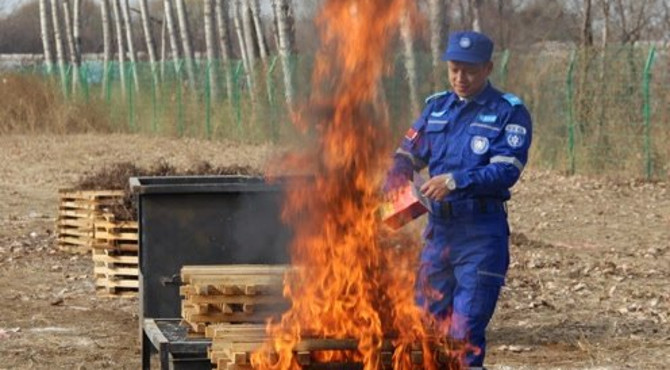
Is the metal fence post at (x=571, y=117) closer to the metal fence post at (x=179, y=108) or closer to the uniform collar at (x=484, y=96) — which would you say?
the metal fence post at (x=179, y=108)

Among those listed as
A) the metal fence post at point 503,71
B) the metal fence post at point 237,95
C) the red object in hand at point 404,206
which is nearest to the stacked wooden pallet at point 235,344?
the red object in hand at point 404,206

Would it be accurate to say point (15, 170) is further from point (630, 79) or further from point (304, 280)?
point (304, 280)

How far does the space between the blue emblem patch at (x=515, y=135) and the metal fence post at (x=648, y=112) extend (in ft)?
48.3

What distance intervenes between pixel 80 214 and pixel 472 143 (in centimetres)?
726

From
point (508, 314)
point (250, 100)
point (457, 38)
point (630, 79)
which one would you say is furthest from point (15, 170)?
point (457, 38)

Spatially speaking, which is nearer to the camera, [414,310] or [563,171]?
[414,310]

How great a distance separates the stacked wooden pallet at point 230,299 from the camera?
23.4 feet

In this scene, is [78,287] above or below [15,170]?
above

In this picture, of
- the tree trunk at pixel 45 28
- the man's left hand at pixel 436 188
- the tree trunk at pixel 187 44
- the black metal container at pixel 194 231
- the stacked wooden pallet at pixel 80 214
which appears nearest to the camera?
the man's left hand at pixel 436 188

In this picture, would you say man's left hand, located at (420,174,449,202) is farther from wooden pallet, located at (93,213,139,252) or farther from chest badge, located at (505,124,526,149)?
wooden pallet, located at (93,213,139,252)

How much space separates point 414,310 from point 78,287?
673 cm

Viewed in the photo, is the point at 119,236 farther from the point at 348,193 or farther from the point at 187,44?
the point at 187,44

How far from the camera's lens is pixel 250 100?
112 feet

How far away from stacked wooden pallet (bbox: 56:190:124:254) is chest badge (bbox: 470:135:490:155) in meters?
6.22
